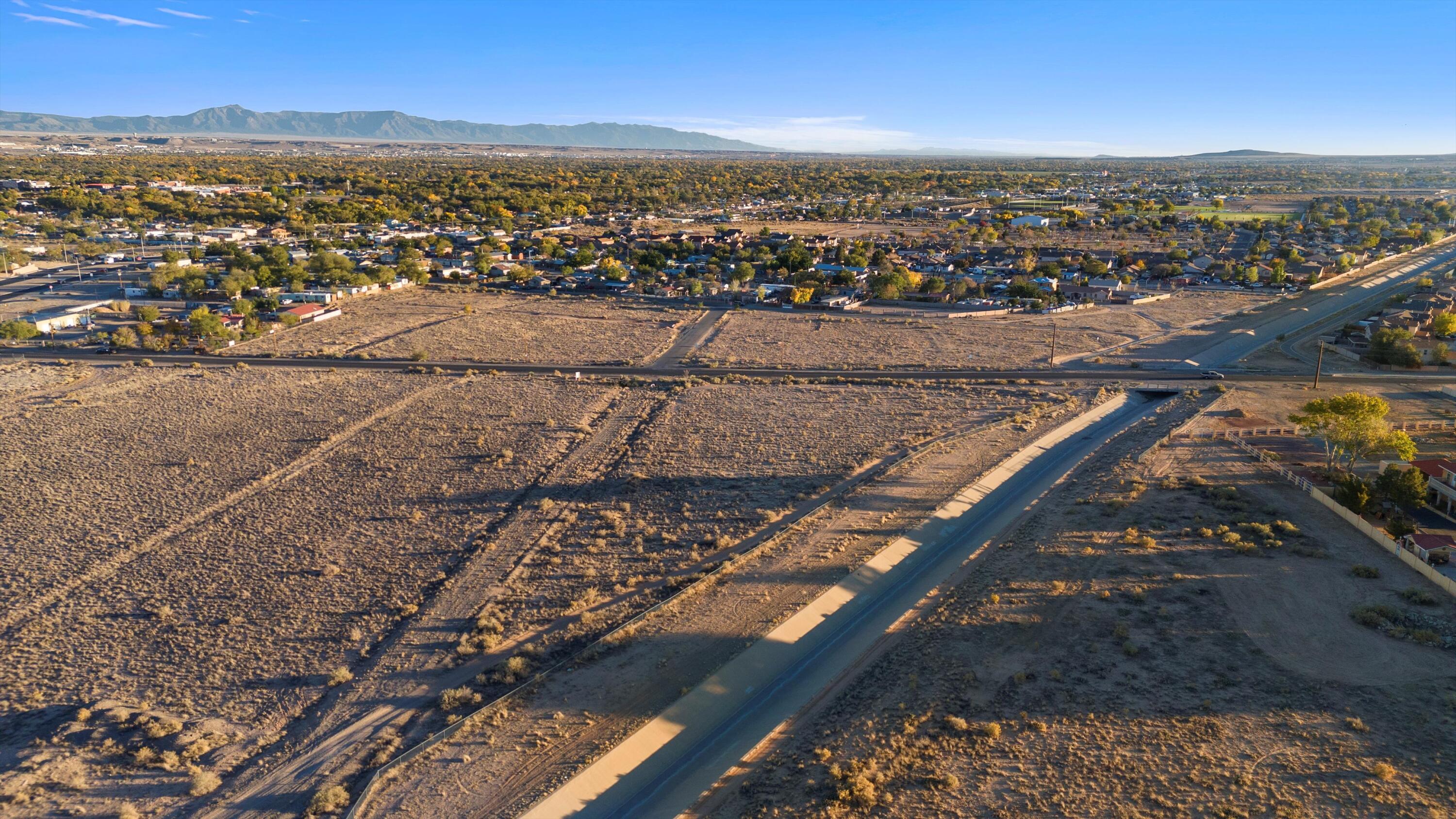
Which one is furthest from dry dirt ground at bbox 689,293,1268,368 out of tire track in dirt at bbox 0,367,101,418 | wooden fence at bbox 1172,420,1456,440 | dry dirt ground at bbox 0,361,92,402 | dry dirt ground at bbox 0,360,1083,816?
dry dirt ground at bbox 0,361,92,402

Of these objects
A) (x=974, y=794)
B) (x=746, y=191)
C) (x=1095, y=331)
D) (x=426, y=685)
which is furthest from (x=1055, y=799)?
(x=746, y=191)

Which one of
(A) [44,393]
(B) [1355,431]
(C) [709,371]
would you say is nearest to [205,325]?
(A) [44,393]

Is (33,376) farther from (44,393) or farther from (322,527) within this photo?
(322,527)

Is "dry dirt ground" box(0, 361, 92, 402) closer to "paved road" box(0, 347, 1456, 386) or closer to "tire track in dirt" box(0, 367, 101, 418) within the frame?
"tire track in dirt" box(0, 367, 101, 418)

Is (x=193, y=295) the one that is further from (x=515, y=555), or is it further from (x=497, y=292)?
(x=515, y=555)

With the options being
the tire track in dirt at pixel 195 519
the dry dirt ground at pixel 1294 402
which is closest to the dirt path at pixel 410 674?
the tire track in dirt at pixel 195 519

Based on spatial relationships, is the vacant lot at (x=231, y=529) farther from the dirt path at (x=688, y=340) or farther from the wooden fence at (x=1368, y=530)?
the wooden fence at (x=1368, y=530)

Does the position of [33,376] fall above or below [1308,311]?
below
